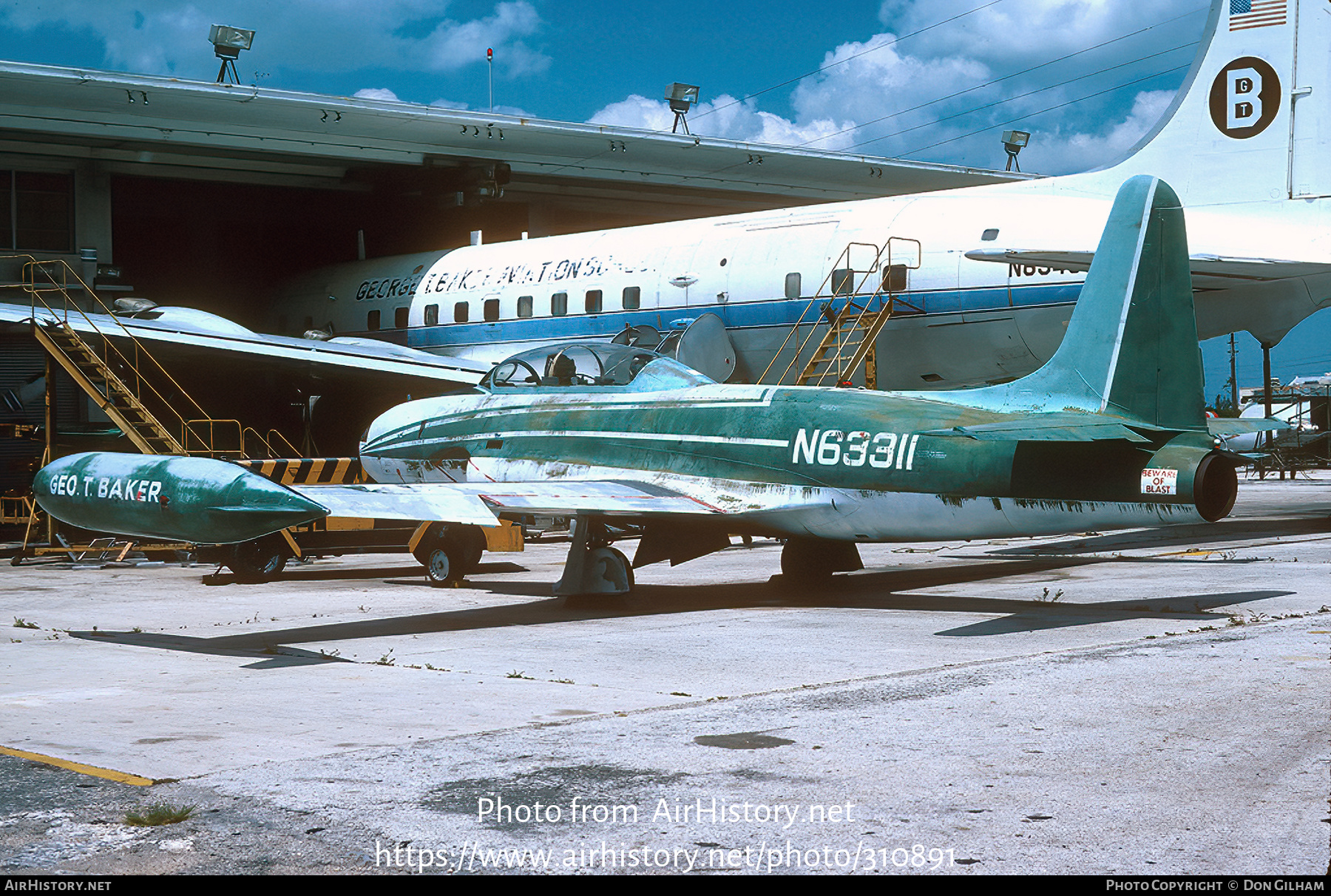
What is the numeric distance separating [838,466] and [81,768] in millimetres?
8004

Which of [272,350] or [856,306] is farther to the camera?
[272,350]

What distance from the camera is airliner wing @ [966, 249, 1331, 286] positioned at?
61.0 ft

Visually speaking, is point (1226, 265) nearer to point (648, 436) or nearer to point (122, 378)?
point (648, 436)

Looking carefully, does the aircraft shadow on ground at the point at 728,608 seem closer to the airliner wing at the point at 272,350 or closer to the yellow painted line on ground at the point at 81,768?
the yellow painted line on ground at the point at 81,768

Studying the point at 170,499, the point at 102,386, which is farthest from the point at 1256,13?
the point at 102,386

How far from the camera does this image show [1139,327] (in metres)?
12.2

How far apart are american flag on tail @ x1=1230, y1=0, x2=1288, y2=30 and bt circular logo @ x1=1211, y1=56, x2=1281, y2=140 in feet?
2.00

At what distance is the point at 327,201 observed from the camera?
41406mm

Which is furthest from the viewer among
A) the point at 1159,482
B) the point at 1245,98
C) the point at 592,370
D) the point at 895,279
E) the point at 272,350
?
the point at 272,350

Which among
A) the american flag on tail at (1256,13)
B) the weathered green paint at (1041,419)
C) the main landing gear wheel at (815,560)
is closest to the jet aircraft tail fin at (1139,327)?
the weathered green paint at (1041,419)

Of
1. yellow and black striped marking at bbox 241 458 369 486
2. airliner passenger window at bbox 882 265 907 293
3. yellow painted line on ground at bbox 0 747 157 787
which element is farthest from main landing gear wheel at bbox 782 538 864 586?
yellow painted line on ground at bbox 0 747 157 787

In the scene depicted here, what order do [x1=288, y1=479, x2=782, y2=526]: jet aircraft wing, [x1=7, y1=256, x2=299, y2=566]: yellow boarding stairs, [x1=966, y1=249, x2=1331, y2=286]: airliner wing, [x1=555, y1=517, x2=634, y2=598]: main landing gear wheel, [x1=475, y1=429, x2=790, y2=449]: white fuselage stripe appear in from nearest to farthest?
1. [x1=288, y1=479, x2=782, y2=526]: jet aircraft wing
2. [x1=475, y1=429, x2=790, y2=449]: white fuselage stripe
3. [x1=555, y1=517, x2=634, y2=598]: main landing gear wheel
4. [x1=966, y1=249, x2=1331, y2=286]: airliner wing
5. [x1=7, y1=256, x2=299, y2=566]: yellow boarding stairs

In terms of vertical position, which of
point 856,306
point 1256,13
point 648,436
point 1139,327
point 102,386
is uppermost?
point 1256,13

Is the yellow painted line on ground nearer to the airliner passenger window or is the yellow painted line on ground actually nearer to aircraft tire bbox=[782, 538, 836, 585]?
aircraft tire bbox=[782, 538, 836, 585]
